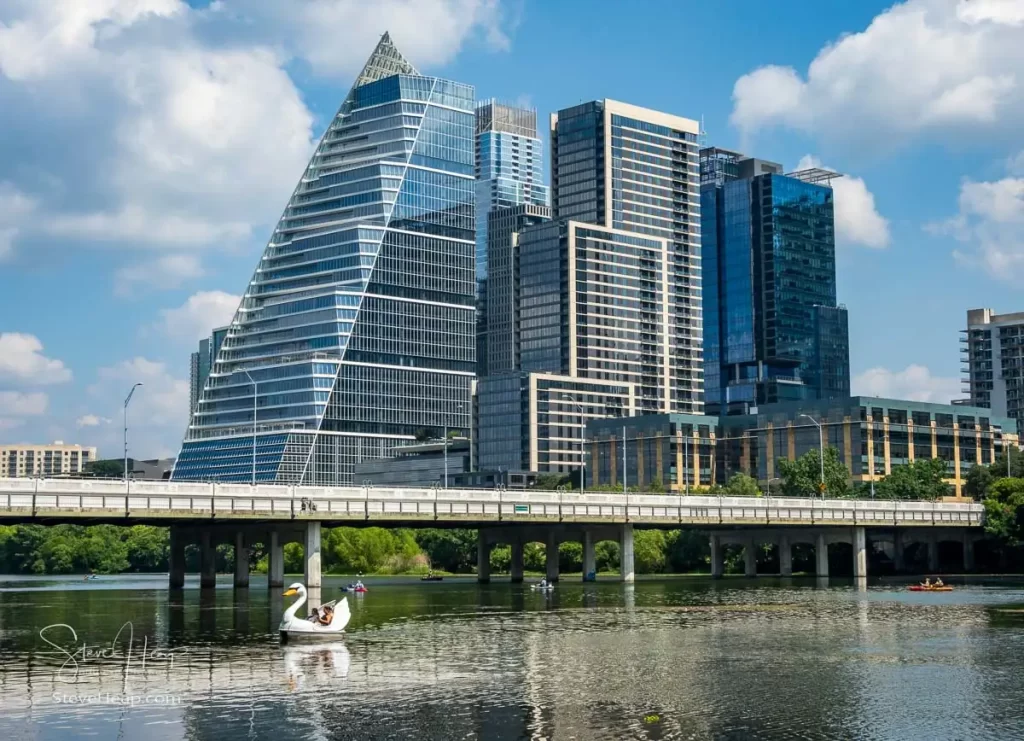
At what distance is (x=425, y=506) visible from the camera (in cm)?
13975

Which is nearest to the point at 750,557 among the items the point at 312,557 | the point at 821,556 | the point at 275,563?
the point at 821,556

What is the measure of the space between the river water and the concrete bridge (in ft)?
33.9

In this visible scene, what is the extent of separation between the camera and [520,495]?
149 m

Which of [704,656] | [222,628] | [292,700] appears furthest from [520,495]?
[292,700]

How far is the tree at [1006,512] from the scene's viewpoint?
598 ft

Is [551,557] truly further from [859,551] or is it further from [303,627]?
[303,627]

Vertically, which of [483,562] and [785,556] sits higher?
[785,556]

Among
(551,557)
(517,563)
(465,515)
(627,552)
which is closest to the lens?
(465,515)

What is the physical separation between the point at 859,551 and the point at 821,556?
5226 mm

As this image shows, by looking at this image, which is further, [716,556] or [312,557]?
[716,556]

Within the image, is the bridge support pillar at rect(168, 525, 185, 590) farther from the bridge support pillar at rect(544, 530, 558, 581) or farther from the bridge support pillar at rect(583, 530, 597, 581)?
the bridge support pillar at rect(583, 530, 597, 581)

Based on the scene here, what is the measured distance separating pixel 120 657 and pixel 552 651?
920 inches

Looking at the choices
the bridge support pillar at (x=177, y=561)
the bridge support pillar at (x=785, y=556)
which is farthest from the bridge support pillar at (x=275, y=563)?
the bridge support pillar at (x=785, y=556)

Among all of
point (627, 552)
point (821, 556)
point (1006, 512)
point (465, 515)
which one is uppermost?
point (1006, 512)
